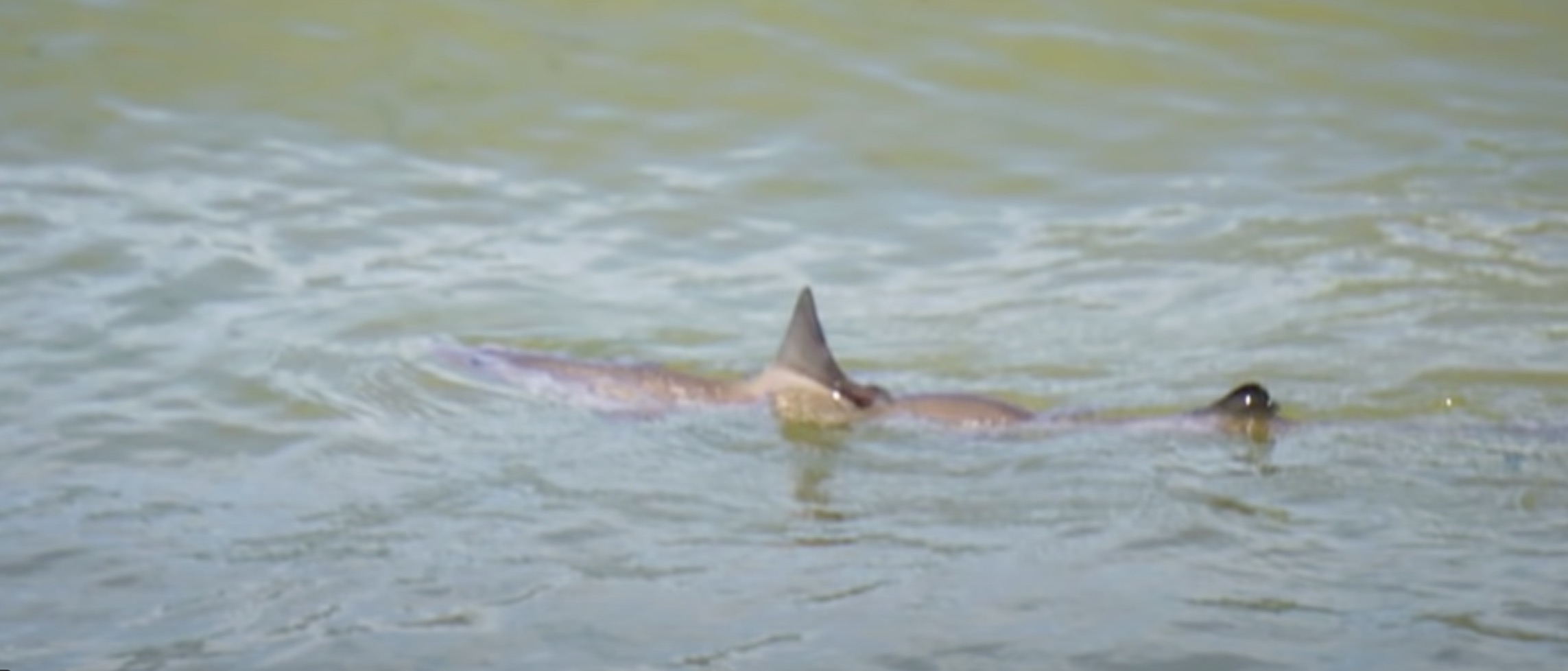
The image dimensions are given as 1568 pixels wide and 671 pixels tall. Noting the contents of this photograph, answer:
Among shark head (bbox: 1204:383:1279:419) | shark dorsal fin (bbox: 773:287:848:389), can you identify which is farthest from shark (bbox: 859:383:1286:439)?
shark dorsal fin (bbox: 773:287:848:389)

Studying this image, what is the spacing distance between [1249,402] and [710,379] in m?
1.34

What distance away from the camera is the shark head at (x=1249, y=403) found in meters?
5.33

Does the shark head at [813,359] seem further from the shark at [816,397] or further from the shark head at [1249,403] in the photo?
the shark head at [1249,403]

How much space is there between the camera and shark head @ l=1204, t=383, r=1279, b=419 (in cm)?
533

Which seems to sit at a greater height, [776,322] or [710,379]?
[776,322]

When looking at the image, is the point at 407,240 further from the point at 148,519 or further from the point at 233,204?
the point at 148,519

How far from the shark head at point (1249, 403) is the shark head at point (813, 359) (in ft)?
2.64

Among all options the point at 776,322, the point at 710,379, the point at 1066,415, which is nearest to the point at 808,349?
the point at 710,379

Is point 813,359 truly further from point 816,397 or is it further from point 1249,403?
point 1249,403

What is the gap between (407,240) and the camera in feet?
24.0

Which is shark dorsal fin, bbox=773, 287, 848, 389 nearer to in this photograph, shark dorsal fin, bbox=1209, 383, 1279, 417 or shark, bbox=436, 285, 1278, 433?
shark, bbox=436, 285, 1278, 433

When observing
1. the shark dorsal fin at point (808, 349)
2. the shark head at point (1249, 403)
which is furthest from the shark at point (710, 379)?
the shark head at point (1249, 403)

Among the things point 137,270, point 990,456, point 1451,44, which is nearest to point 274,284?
point 137,270

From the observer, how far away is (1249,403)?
534cm
